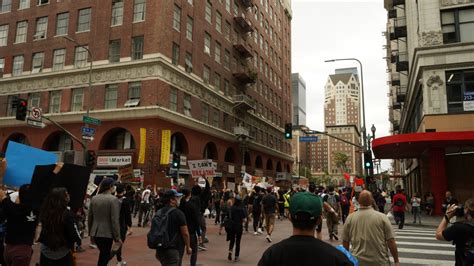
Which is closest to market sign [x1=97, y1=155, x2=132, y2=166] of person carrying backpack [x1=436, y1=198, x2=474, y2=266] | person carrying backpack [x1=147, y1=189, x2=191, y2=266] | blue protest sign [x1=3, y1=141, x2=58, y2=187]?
blue protest sign [x1=3, y1=141, x2=58, y2=187]

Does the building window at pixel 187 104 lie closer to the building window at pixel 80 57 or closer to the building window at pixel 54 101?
the building window at pixel 80 57

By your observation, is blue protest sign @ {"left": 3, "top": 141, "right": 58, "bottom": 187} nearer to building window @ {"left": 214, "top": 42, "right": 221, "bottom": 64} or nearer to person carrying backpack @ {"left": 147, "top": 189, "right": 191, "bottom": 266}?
person carrying backpack @ {"left": 147, "top": 189, "right": 191, "bottom": 266}

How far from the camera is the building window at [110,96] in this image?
113 feet

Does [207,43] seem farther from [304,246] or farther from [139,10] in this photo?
[304,246]

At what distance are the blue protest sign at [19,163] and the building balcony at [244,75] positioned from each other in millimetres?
41576

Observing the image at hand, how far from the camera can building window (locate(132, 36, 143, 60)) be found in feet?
113

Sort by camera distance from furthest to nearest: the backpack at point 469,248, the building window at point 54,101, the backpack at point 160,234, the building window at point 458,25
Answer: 1. the building window at point 54,101
2. the building window at point 458,25
3. the backpack at point 160,234
4. the backpack at point 469,248

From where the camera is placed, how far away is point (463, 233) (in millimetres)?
5250

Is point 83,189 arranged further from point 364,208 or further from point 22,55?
point 22,55

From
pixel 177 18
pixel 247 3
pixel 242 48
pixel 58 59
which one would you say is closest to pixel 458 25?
pixel 177 18

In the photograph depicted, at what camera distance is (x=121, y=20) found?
A: 35.7 m

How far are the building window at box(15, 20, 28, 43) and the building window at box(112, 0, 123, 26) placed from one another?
10.8 m

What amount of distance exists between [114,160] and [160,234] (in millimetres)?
27914

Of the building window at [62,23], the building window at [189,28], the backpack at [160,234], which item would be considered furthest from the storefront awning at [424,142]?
the building window at [62,23]
